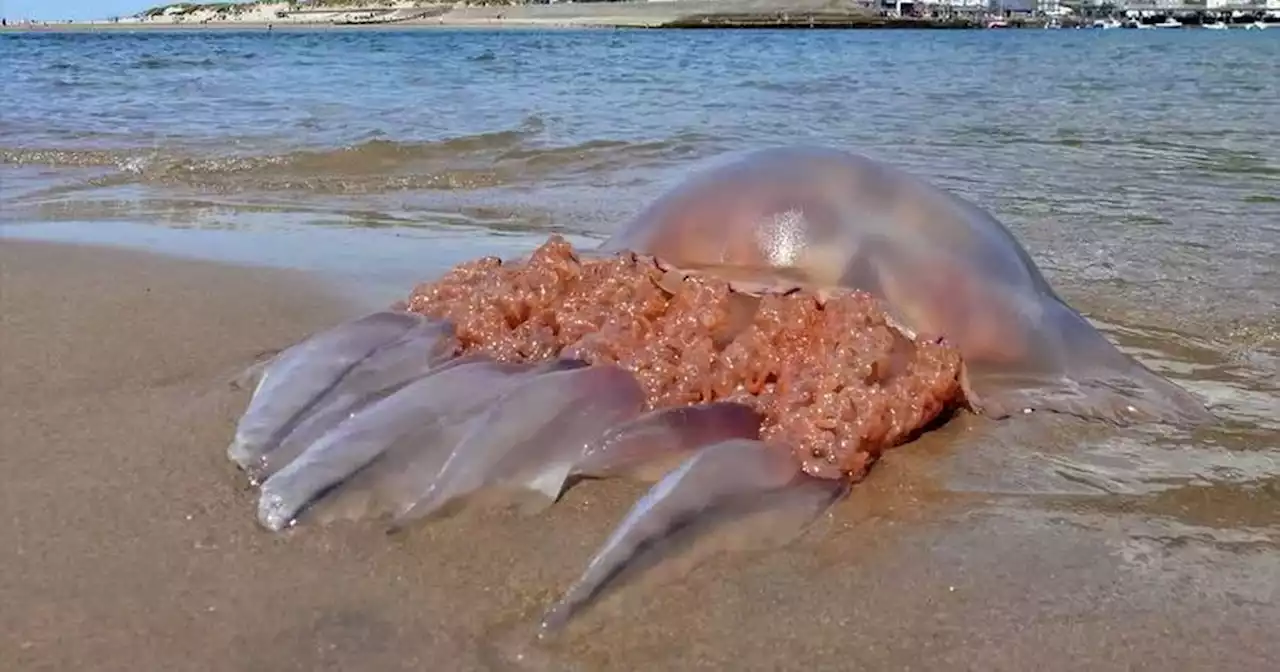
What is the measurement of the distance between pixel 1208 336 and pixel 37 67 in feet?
69.8

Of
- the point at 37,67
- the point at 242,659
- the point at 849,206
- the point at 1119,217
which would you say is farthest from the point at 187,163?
the point at 37,67

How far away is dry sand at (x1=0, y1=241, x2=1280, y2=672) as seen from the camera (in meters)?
1.52

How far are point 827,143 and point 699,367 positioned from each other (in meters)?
6.07

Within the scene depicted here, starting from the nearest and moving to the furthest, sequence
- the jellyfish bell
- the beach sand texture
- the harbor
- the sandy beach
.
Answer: the jellyfish bell < the harbor < the sandy beach < the beach sand texture

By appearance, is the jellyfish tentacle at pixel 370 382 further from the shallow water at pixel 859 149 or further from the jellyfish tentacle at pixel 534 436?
the shallow water at pixel 859 149

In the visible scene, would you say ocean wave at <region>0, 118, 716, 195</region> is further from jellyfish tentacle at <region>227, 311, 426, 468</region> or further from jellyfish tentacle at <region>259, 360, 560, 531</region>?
jellyfish tentacle at <region>259, 360, 560, 531</region>

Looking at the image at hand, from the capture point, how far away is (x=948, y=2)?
78.2m

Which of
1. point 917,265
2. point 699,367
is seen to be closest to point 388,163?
point 917,265

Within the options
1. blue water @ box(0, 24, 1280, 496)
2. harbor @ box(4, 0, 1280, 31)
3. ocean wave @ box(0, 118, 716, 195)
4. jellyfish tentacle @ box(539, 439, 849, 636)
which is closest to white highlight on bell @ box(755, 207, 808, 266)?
jellyfish tentacle @ box(539, 439, 849, 636)

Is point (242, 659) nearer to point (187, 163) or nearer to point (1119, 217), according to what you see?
point (1119, 217)

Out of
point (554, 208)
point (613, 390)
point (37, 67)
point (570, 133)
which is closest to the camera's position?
point (613, 390)

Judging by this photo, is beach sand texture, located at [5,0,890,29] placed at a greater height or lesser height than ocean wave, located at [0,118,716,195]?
greater

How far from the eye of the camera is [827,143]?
26.2 feet

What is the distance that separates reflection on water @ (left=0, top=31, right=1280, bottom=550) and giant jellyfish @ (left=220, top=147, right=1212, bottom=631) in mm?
182
